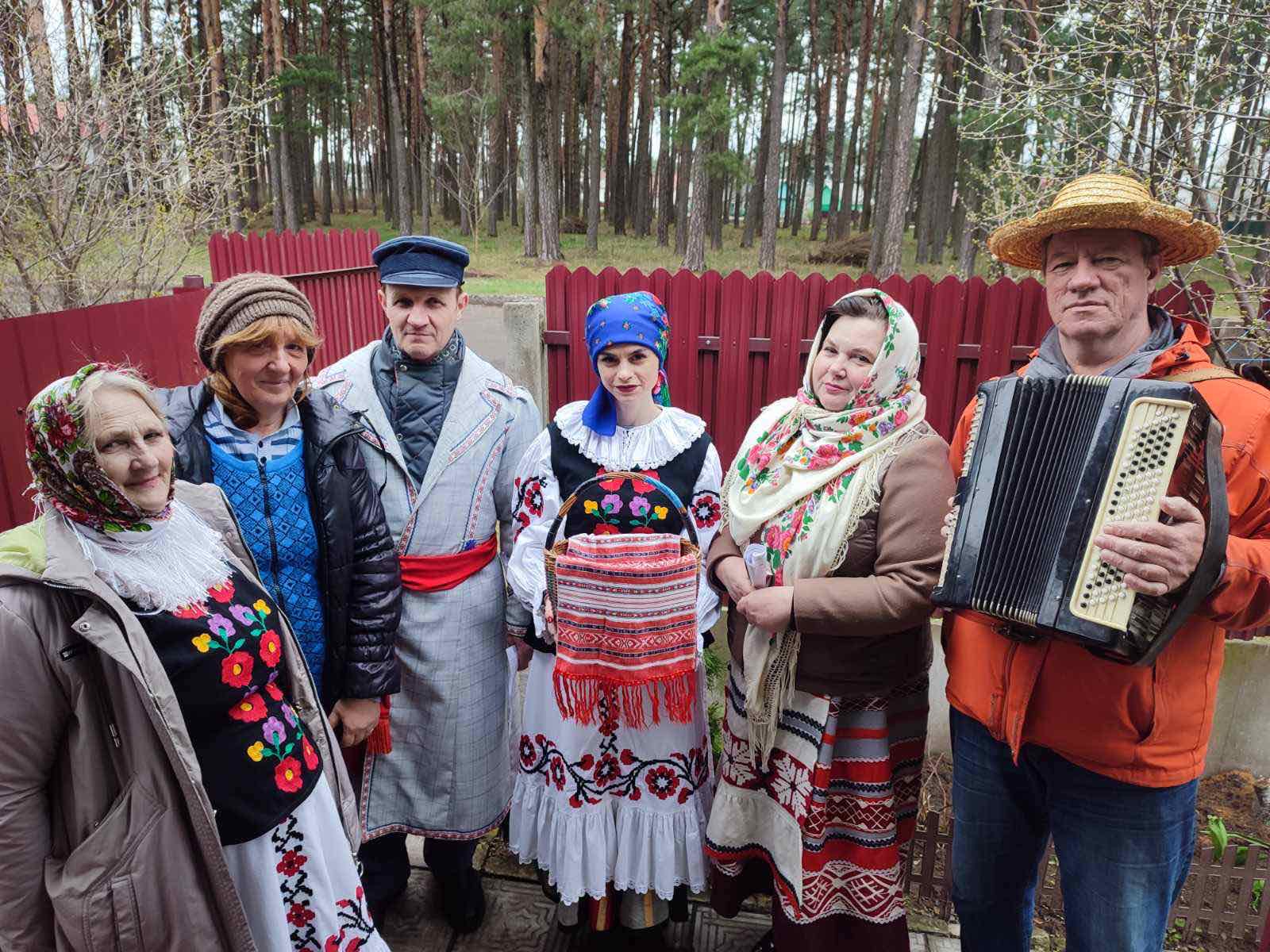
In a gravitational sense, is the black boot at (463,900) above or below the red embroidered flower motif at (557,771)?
below

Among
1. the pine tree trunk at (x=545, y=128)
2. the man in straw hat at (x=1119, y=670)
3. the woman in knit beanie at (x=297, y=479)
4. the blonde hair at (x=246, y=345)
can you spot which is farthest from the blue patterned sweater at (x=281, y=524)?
the pine tree trunk at (x=545, y=128)

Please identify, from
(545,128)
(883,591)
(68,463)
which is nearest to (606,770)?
(883,591)

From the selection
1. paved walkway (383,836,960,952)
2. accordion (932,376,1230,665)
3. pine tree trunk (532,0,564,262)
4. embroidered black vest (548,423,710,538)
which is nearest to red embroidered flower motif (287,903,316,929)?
paved walkway (383,836,960,952)

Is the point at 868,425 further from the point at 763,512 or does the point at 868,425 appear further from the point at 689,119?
the point at 689,119

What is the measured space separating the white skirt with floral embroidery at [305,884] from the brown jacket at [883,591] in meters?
1.31

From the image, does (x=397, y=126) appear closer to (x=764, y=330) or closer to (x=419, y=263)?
(x=764, y=330)

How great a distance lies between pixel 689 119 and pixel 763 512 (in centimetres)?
1780

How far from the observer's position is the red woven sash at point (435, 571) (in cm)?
246

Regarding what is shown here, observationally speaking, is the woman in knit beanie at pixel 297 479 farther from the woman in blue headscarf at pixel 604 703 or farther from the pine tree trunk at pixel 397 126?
the pine tree trunk at pixel 397 126

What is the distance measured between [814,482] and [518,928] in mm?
2062

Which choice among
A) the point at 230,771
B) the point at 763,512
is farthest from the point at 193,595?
the point at 763,512

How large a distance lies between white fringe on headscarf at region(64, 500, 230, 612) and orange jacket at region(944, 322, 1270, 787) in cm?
184

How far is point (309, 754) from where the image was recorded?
Result: 72.5 inches

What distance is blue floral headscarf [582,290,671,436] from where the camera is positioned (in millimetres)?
2338
